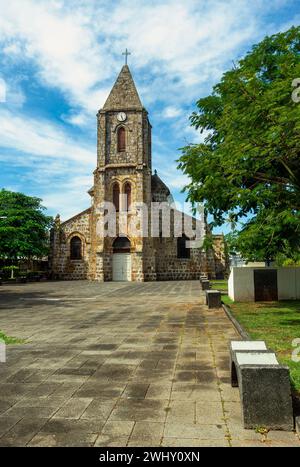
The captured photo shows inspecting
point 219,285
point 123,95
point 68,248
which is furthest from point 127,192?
point 219,285

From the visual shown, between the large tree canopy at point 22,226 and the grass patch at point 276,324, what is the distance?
22123 mm

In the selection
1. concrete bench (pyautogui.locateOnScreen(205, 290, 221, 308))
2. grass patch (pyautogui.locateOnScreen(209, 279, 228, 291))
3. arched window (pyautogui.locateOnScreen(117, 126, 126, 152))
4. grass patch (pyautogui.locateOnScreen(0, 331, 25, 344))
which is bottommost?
grass patch (pyautogui.locateOnScreen(209, 279, 228, 291))

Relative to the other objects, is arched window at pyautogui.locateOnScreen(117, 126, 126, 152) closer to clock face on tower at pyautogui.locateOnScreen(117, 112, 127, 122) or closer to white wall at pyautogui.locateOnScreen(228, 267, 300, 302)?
clock face on tower at pyautogui.locateOnScreen(117, 112, 127, 122)

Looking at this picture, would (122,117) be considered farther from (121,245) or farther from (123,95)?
(121,245)

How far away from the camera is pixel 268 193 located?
31.9ft

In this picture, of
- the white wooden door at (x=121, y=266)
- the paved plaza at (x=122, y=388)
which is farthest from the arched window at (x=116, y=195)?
the paved plaza at (x=122, y=388)

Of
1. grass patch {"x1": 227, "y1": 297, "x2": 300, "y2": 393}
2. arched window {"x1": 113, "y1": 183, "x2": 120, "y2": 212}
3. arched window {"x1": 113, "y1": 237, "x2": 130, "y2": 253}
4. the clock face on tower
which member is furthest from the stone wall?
grass patch {"x1": 227, "y1": 297, "x2": 300, "y2": 393}

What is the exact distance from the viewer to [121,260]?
31.1 meters

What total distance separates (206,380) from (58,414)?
1.99 m

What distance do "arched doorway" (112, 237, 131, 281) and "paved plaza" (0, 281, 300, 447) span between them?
21682 mm

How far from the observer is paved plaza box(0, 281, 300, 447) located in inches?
133

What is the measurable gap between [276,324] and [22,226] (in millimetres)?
27753
